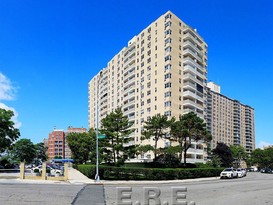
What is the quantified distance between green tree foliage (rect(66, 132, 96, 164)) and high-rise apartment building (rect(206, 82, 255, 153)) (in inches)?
3127

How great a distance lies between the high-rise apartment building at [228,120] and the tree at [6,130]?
10350cm

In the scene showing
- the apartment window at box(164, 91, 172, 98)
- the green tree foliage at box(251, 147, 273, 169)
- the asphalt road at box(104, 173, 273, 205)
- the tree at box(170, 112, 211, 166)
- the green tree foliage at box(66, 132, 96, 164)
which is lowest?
the green tree foliage at box(251, 147, 273, 169)

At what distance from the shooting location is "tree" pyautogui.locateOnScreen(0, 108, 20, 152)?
54094mm

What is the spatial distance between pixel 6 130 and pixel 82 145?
23588 millimetres

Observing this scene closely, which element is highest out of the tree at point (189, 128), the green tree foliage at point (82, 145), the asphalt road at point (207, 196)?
the tree at point (189, 128)

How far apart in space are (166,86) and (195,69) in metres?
13.0

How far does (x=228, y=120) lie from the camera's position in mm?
174625

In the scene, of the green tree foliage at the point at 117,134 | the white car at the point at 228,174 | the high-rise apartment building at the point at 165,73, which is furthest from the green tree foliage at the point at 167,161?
the high-rise apartment building at the point at 165,73

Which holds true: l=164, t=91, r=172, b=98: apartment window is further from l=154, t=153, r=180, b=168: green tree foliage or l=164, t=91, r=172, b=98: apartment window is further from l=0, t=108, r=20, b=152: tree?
l=0, t=108, r=20, b=152: tree

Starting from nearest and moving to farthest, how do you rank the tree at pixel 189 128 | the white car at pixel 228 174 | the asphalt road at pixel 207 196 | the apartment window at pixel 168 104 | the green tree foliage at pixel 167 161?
the asphalt road at pixel 207 196 < the white car at pixel 228 174 < the tree at pixel 189 128 < the green tree foliage at pixel 167 161 < the apartment window at pixel 168 104

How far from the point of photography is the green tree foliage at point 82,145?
75500mm

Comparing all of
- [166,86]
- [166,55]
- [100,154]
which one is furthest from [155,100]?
[100,154]

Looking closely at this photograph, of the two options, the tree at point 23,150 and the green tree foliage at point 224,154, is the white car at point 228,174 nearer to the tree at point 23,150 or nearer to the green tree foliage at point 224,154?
the green tree foliage at point 224,154

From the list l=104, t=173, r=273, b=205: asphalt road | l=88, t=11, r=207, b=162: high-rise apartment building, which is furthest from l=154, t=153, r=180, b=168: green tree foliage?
l=104, t=173, r=273, b=205: asphalt road
